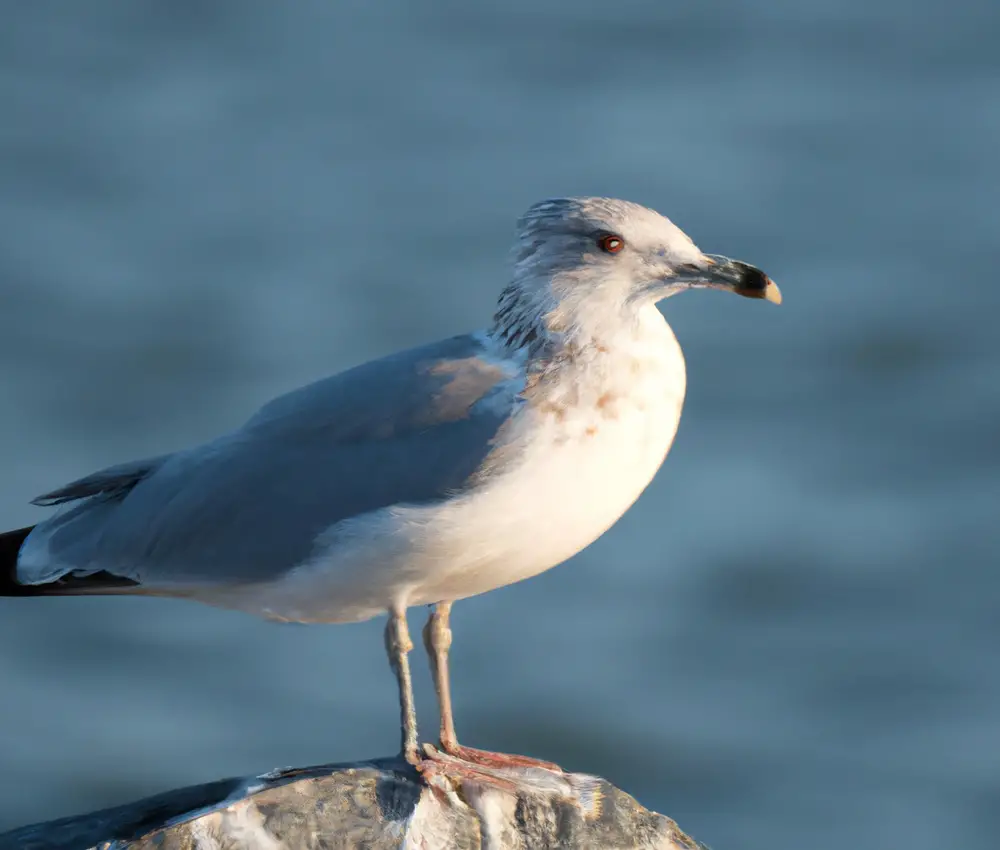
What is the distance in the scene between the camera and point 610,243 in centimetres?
684

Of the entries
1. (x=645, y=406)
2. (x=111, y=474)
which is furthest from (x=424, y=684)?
(x=645, y=406)

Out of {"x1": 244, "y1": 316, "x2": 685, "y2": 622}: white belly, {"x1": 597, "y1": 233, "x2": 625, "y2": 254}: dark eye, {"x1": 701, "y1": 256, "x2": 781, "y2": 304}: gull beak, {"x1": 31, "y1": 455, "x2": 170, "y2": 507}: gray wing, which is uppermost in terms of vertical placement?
{"x1": 597, "y1": 233, "x2": 625, "y2": 254}: dark eye

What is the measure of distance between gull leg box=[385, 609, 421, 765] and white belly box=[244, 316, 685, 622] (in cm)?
15

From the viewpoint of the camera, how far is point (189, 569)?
7.20 meters

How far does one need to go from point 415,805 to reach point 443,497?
1132 millimetres

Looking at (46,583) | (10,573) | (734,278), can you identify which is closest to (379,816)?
(46,583)

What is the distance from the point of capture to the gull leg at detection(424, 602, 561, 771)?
24.0ft

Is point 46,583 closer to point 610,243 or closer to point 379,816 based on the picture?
point 379,816

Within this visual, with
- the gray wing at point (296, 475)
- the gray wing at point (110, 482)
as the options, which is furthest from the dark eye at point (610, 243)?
the gray wing at point (110, 482)

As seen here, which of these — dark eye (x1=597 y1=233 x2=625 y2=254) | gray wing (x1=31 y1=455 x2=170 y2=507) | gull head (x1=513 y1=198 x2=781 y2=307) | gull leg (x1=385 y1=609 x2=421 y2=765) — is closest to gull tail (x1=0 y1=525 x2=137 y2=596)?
gray wing (x1=31 y1=455 x2=170 y2=507)

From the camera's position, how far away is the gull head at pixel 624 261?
6.84m

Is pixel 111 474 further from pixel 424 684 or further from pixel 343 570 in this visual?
pixel 424 684

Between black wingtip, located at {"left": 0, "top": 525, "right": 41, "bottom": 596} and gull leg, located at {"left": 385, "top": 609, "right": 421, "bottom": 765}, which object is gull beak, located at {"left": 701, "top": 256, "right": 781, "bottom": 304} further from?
black wingtip, located at {"left": 0, "top": 525, "right": 41, "bottom": 596}

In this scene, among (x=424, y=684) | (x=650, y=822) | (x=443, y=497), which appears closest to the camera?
(x=443, y=497)
